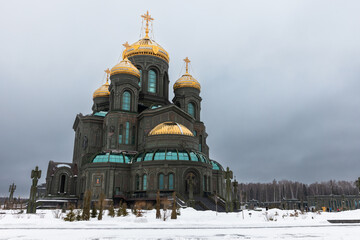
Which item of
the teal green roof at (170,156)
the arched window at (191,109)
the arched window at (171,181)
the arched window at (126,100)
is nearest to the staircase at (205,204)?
the arched window at (171,181)

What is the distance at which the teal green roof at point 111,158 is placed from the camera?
4294cm

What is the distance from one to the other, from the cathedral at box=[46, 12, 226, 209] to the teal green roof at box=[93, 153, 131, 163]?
14 centimetres

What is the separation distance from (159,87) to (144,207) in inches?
1012

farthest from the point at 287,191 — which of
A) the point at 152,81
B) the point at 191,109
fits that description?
the point at 152,81

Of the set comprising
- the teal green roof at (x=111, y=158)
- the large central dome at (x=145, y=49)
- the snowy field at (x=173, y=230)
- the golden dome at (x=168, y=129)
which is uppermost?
the large central dome at (x=145, y=49)

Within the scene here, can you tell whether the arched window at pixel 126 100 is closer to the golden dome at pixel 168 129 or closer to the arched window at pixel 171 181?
the golden dome at pixel 168 129

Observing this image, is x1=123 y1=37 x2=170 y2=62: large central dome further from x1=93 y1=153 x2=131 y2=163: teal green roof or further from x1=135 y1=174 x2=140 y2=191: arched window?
x1=135 y1=174 x2=140 y2=191: arched window

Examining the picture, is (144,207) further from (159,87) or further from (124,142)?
(159,87)

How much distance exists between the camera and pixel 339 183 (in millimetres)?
127062

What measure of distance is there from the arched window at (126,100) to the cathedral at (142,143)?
0.36 feet

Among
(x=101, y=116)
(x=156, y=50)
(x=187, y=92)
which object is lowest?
(x=101, y=116)

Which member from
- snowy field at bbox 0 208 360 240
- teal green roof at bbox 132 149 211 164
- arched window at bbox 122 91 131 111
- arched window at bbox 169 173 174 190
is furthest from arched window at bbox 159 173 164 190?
snowy field at bbox 0 208 360 240

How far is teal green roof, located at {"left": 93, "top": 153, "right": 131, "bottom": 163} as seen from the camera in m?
42.9

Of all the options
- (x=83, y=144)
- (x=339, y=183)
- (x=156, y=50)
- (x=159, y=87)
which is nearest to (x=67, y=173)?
(x=83, y=144)
